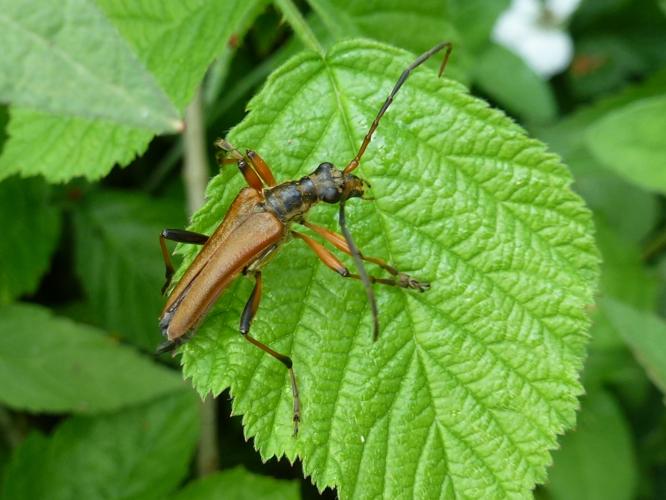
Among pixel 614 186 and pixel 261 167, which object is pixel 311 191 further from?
pixel 614 186

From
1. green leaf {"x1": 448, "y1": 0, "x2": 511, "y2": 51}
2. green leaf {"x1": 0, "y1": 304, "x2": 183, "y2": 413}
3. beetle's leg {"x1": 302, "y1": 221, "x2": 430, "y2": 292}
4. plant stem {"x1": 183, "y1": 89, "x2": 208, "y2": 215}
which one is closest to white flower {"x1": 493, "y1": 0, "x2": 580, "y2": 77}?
green leaf {"x1": 448, "y1": 0, "x2": 511, "y2": 51}

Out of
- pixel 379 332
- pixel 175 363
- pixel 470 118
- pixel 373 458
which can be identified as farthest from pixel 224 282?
pixel 175 363

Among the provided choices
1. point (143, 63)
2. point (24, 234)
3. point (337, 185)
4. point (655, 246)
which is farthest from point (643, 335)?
point (24, 234)

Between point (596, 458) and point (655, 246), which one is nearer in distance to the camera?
point (596, 458)

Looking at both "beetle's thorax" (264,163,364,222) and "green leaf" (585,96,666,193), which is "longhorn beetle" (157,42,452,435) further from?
"green leaf" (585,96,666,193)

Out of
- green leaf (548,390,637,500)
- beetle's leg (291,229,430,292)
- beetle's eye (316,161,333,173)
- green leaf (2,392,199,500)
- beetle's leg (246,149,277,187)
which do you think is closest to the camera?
beetle's leg (291,229,430,292)

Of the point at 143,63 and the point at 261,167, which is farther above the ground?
the point at 143,63

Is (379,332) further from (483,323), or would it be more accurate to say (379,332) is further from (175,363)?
(175,363)
